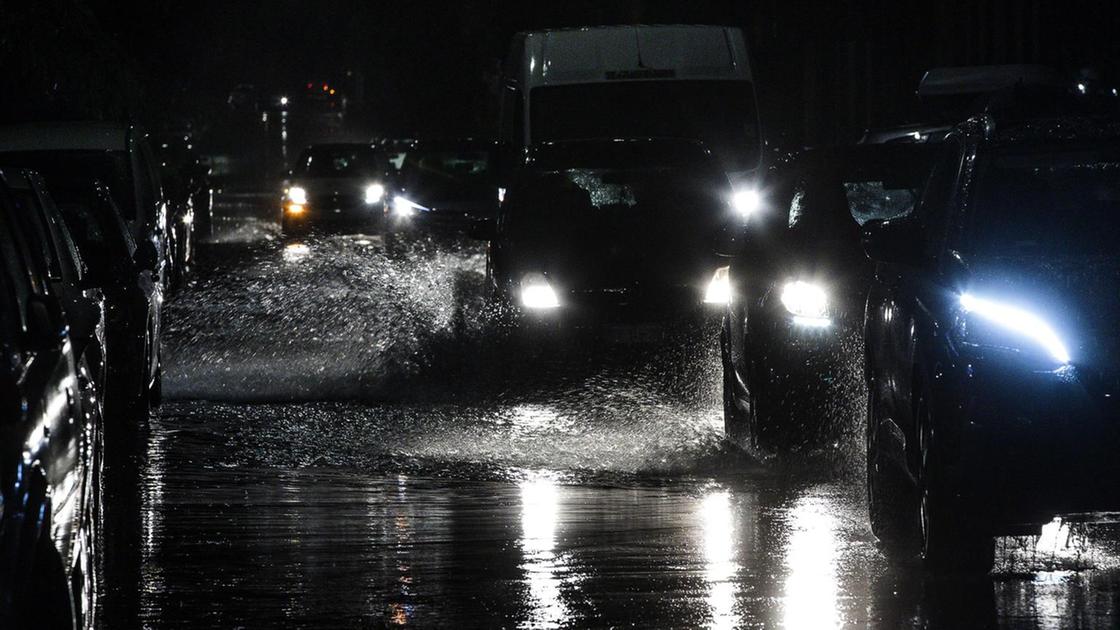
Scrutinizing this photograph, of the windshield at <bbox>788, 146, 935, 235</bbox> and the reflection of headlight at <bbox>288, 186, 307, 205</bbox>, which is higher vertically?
the reflection of headlight at <bbox>288, 186, 307, 205</bbox>

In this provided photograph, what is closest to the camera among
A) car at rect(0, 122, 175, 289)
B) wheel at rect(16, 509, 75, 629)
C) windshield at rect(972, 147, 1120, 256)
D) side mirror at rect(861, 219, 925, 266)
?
wheel at rect(16, 509, 75, 629)

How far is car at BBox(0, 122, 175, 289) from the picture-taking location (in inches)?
675

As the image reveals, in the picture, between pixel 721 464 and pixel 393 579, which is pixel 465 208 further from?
pixel 393 579

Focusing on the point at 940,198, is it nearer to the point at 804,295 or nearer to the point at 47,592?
the point at 804,295

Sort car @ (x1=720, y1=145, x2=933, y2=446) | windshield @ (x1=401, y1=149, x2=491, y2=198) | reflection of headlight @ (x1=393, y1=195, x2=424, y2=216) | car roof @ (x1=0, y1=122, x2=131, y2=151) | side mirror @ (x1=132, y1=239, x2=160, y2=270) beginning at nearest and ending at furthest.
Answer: car @ (x1=720, y1=145, x2=933, y2=446) < side mirror @ (x1=132, y1=239, x2=160, y2=270) < car roof @ (x1=0, y1=122, x2=131, y2=151) < windshield @ (x1=401, y1=149, x2=491, y2=198) < reflection of headlight @ (x1=393, y1=195, x2=424, y2=216)

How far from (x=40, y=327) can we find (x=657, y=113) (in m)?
17.8

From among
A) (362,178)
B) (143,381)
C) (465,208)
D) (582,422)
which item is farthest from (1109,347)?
(362,178)

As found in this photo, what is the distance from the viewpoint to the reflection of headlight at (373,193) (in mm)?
34938

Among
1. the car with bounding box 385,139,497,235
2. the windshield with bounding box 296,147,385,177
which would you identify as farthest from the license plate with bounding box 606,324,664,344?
the windshield with bounding box 296,147,385,177

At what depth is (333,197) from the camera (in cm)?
3544

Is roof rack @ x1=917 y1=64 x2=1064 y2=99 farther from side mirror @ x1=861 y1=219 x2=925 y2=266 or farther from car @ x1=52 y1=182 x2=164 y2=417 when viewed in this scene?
side mirror @ x1=861 y1=219 x2=925 y2=266

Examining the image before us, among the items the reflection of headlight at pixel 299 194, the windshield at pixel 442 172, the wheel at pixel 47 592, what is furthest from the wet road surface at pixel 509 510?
the reflection of headlight at pixel 299 194

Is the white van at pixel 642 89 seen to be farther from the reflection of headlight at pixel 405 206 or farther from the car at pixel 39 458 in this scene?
the car at pixel 39 458

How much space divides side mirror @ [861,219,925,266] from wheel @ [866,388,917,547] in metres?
0.75
